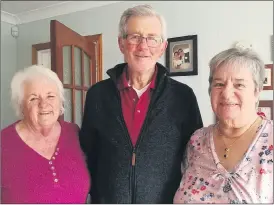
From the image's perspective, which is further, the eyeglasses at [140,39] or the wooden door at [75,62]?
the wooden door at [75,62]

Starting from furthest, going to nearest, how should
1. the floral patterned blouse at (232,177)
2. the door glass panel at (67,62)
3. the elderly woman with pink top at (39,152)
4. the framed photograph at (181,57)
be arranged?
the door glass panel at (67,62) → the framed photograph at (181,57) → the elderly woman with pink top at (39,152) → the floral patterned blouse at (232,177)

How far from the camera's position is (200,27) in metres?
0.85

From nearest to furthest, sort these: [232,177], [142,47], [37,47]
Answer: [232,177] < [142,47] < [37,47]

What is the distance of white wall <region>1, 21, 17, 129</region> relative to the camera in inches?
32.7

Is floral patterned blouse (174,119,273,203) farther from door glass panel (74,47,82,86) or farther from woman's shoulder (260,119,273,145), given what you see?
door glass panel (74,47,82,86)

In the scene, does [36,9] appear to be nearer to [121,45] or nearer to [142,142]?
[121,45]

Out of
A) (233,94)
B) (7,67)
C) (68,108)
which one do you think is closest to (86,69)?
(68,108)

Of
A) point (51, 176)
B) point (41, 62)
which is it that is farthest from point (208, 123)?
point (41, 62)

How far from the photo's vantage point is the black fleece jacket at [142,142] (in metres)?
0.73

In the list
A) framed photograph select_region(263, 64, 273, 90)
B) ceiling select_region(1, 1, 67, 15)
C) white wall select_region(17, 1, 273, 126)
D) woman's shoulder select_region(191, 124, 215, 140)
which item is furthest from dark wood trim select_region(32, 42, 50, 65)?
framed photograph select_region(263, 64, 273, 90)

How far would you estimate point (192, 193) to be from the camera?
669 millimetres

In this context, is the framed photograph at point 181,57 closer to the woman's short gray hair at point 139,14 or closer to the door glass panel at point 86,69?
the woman's short gray hair at point 139,14

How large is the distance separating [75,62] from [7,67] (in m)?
0.23

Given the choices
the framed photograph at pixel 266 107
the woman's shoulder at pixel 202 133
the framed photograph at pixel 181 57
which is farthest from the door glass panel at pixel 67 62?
the framed photograph at pixel 266 107
